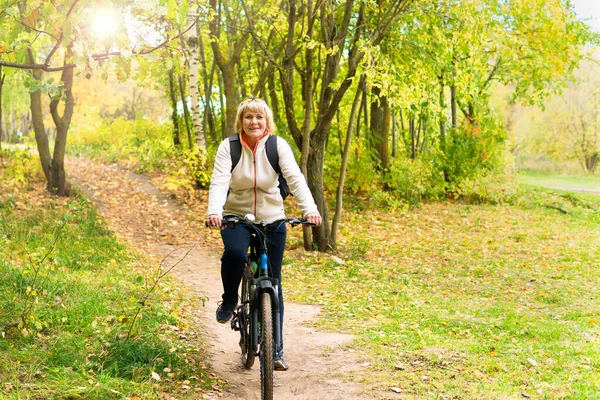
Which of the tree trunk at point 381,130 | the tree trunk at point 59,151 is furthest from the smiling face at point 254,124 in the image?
the tree trunk at point 381,130

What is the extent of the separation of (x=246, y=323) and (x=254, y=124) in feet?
5.30

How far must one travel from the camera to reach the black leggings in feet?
16.0

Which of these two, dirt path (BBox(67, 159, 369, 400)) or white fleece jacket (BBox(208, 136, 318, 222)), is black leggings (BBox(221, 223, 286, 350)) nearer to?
white fleece jacket (BBox(208, 136, 318, 222))

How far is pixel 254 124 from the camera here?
5008mm

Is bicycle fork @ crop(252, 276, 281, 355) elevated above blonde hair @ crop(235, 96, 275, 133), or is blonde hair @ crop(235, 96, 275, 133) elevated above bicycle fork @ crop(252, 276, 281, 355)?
blonde hair @ crop(235, 96, 275, 133)

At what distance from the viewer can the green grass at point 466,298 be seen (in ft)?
17.9

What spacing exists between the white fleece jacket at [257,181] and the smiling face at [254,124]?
0.06 metres

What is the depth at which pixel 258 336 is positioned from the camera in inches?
191

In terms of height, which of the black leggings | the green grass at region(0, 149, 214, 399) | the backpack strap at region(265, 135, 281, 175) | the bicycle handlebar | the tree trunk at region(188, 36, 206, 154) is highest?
the tree trunk at region(188, 36, 206, 154)

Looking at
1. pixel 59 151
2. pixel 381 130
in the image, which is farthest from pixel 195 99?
pixel 381 130

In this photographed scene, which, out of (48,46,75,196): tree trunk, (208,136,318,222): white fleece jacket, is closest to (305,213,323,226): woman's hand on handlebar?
(208,136,318,222): white fleece jacket

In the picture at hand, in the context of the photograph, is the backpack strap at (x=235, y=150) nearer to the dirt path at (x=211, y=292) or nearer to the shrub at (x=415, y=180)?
the dirt path at (x=211, y=292)

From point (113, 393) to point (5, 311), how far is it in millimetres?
1860

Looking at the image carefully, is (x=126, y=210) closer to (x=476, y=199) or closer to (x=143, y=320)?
(x=143, y=320)
